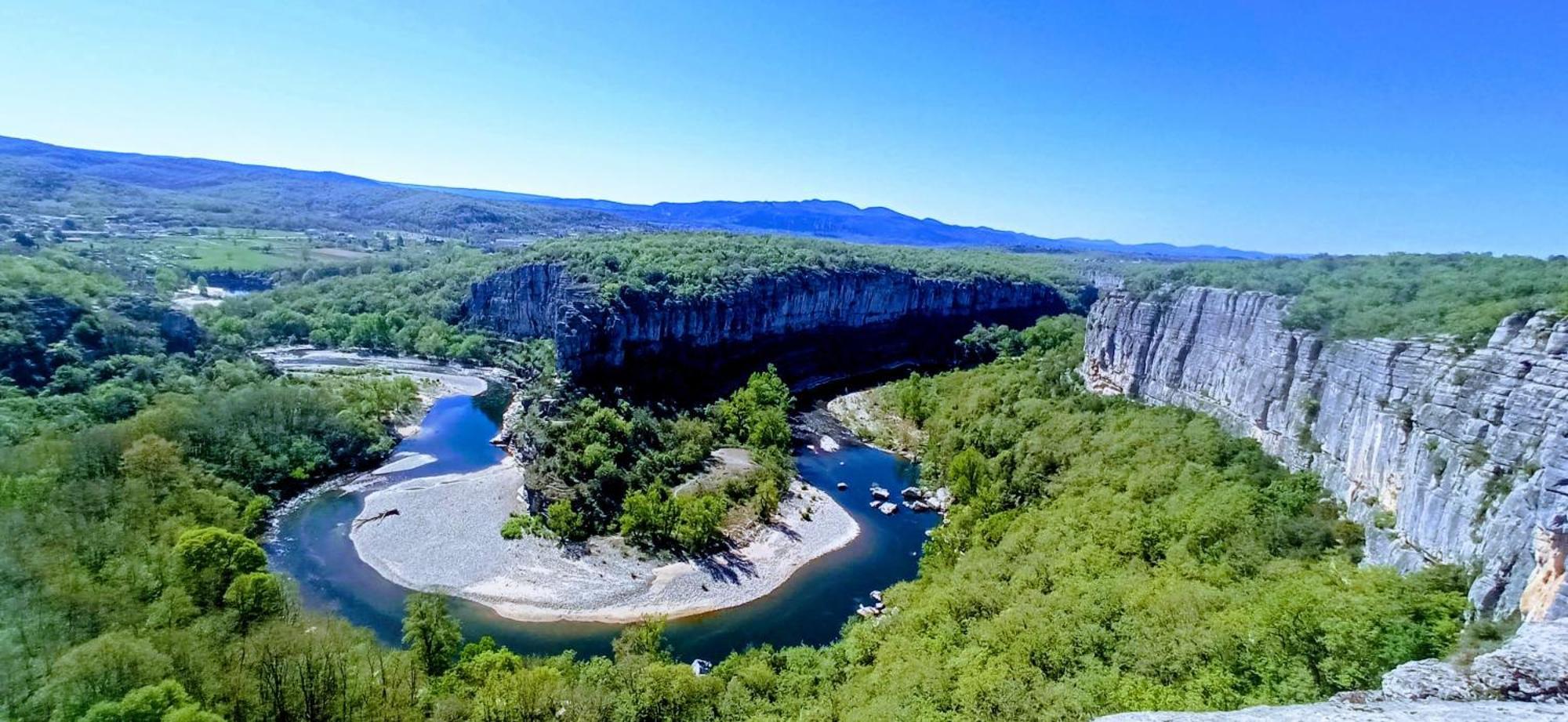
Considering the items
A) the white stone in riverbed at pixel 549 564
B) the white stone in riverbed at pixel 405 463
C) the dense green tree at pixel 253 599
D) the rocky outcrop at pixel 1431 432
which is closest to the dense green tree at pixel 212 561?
the dense green tree at pixel 253 599

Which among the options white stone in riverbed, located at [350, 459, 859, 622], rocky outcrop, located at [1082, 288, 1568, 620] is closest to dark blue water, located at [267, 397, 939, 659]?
white stone in riverbed, located at [350, 459, 859, 622]

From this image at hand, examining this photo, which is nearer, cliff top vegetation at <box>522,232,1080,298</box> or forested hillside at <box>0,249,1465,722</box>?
forested hillside at <box>0,249,1465,722</box>

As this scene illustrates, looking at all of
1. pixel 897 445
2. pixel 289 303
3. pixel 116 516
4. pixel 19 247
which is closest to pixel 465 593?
pixel 116 516

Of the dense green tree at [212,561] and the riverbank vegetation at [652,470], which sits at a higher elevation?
the dense green tree at [212,561]

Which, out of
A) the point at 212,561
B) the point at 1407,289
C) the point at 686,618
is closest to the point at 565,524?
the point at 686,618

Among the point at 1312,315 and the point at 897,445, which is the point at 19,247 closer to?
the point at 897,445

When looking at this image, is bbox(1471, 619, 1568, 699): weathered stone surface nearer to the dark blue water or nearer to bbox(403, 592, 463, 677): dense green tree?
the dark blue water

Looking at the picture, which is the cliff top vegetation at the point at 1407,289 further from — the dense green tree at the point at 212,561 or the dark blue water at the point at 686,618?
the dense green tree at the point at 212,561
